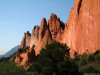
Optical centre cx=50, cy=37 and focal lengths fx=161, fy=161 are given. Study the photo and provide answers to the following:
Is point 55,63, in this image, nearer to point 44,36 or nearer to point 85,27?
point 85,27

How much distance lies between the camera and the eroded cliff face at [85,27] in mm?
51812

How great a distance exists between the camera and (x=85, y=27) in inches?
2195

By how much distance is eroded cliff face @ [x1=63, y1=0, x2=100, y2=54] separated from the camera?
51812mm

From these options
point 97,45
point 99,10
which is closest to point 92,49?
point 97,45

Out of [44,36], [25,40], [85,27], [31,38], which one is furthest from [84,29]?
[25,40]

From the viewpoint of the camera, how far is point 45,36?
85.1 meters

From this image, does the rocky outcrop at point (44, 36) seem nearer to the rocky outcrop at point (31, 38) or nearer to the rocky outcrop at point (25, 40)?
the rocky outcrop at point (31, 38)

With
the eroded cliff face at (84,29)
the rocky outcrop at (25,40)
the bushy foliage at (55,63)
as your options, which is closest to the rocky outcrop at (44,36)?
the eroded cliff face at (84,29)

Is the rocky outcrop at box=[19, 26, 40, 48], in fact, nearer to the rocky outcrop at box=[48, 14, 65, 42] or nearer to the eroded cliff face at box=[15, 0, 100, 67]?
the rocky outcrop at box=[48, 14, 65, 42]

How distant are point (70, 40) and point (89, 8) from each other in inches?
590

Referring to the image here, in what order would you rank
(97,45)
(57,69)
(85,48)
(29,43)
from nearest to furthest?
1. (57,69)
2. (97,45)
3. (85,48)
4. (29,43)

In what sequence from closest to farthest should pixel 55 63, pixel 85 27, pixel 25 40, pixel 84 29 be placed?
1. pixel 55 63
2. pixel 85 27
3. pixel 84 29
4. pixel 25 40

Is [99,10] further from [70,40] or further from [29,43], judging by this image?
[29,43]

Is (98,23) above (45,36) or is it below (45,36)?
below
